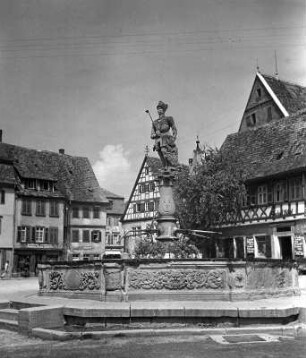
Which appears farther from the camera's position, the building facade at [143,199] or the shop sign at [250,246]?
the building facade at [143,199]

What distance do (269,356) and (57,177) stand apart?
153 ft

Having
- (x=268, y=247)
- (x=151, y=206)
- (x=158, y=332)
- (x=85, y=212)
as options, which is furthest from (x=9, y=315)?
(x=85, y=212)

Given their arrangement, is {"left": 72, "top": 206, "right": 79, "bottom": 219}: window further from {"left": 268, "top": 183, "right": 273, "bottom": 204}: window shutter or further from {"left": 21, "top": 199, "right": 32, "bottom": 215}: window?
{"left": 268, "top": 183, "right": 273, "bottom": 204}: window shutter

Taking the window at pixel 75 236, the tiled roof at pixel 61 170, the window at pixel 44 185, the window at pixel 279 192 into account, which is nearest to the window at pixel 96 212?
the tiled roof at pixel 61 170

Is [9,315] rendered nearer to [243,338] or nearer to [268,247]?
[243,338]

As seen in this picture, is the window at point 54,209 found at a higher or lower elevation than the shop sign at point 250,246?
higher

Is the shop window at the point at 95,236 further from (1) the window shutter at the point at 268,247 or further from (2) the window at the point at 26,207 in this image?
(1) the window shutter at the point at 268,247

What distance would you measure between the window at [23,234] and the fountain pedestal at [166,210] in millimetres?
32809

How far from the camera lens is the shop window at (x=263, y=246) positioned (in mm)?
33781

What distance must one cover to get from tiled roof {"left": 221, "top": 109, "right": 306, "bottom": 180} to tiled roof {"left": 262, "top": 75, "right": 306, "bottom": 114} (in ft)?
12.3

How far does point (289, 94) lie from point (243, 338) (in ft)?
123

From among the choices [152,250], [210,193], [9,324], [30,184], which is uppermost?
[30,184]

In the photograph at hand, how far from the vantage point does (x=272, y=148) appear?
36.3m

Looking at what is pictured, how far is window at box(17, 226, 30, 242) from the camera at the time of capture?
45000 millimetres
